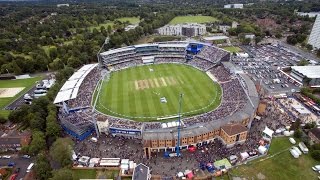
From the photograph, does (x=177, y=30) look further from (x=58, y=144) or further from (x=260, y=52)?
(x=58, y=144)

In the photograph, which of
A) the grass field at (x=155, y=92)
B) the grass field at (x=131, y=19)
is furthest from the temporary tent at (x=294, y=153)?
the grass field at (x=131, y=19)

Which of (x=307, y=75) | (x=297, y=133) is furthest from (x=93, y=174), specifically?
(x=307, y=75)

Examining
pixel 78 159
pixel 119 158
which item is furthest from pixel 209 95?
pixel 78 159

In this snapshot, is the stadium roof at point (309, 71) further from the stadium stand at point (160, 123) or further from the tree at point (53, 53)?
the tree at point (53, 53)

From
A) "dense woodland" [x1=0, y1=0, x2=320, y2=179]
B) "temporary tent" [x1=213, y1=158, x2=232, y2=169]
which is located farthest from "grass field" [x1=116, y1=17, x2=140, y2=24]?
"temporary tent" [x1=213, y1=158, x2=232, y2=169]

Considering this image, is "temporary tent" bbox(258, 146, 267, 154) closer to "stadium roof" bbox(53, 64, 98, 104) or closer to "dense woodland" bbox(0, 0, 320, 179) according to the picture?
"dense woodland" bbox(0, 0, 320, 179)

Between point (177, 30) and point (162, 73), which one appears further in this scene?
point (177, 30)
